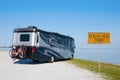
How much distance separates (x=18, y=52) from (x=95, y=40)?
7686 millimetres

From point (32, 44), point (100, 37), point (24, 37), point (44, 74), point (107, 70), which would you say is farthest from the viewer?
point (24, 37)

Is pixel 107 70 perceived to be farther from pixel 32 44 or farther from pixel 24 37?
pixel 24 37

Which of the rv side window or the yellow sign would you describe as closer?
the yellow sign

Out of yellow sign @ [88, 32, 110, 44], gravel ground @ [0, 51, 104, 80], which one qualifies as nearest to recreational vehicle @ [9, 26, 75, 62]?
gravel ground @ [0, 51, 104, 80]

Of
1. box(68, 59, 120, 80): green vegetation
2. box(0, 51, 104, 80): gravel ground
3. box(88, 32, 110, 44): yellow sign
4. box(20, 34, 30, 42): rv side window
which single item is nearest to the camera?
box(0, 51, 104, 80): gravel ground

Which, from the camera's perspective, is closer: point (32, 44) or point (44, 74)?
point (44, 74)

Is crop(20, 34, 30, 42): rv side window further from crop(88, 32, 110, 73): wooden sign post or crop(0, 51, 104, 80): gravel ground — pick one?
crop(88, 32, 110, 73): wooden sign post

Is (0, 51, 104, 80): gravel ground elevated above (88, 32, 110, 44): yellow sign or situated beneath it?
situated beneath

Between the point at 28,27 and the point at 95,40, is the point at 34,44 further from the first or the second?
the point at 95,40

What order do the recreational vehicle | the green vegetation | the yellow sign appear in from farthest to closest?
the recreational vehicle → the yellow sign → the green vegetation

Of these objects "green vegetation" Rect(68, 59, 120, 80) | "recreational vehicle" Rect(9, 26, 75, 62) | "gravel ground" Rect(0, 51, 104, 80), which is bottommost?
"green vegetation" Rect(68, 59, 120, 80)

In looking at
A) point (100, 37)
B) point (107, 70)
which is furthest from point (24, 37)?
point (107, 70)

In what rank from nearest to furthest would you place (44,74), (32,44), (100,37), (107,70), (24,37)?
(44,74) → (100,37) → (107,70) → (32,44) → (24,37)

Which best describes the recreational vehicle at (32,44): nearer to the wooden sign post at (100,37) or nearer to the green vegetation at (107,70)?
→ the green vegetation at (107,70)
